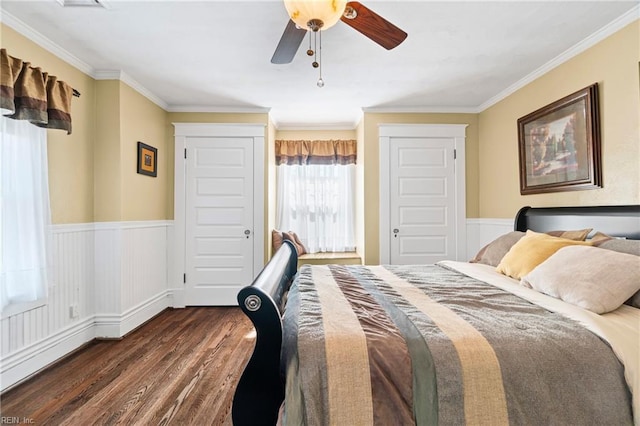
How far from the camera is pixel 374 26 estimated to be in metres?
1.74

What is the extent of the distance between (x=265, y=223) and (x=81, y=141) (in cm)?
200

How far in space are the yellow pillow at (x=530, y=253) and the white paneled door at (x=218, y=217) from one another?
9.25ft

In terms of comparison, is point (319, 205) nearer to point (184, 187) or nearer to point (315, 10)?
point (184, 187)

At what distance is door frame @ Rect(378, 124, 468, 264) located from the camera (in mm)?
4039

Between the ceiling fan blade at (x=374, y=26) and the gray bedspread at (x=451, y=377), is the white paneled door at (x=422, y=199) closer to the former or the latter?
the ceiling fan blade at (x=374, y=26)

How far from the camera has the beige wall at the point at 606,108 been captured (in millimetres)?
2166

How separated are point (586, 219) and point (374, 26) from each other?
2.03 meters

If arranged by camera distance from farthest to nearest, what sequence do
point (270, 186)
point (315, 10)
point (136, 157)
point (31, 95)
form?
point (270, 186)
point (136, 157)
point (31, 95)
point (315, 10)

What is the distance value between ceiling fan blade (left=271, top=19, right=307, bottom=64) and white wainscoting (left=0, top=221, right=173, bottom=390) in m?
2.21

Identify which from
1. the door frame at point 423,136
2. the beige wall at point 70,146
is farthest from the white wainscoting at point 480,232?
the beige wall at point 70,146

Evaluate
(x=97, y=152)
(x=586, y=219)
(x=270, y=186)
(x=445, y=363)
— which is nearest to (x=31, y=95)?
(x=97, y=152)

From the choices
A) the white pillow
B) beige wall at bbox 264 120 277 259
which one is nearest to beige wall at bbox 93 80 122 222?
beige wall at bbox 264 120 277 259

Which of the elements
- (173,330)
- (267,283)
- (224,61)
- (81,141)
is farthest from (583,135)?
(81,141)

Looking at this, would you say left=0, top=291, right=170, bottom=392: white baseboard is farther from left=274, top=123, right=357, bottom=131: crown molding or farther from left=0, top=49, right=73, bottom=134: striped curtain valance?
left=274, top=123, right=357, bottom=131: crown molding
